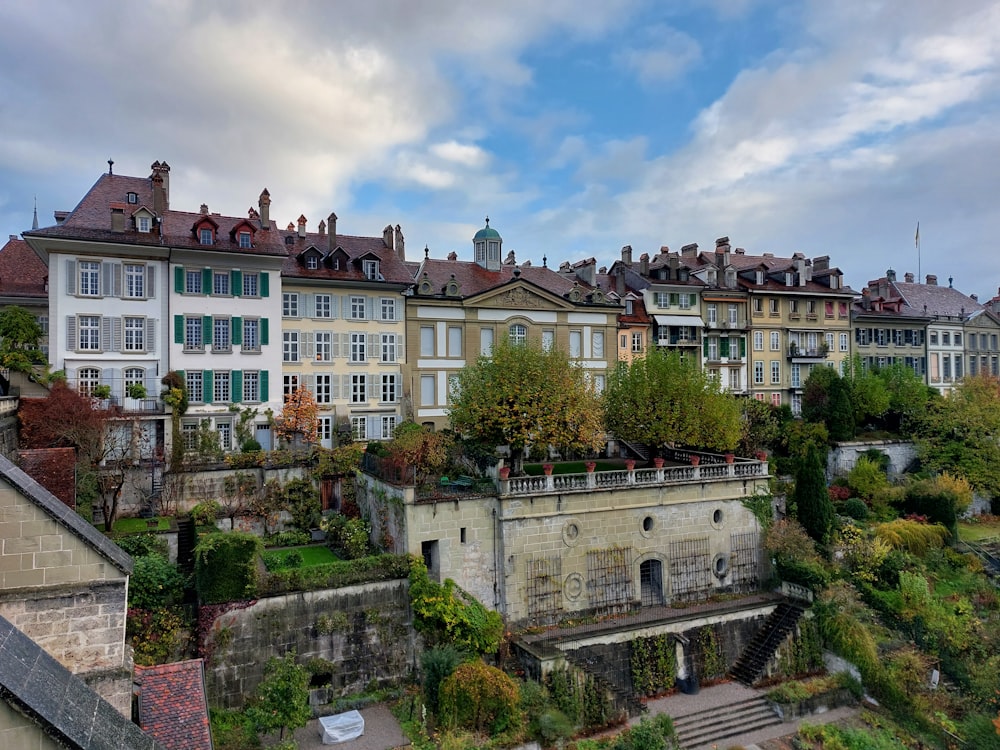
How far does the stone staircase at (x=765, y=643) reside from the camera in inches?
928

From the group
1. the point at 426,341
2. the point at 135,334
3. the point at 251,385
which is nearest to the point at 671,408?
the point at 426,341

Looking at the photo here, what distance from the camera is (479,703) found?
60.5 feet

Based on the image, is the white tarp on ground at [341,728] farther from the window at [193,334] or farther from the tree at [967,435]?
the tree at [967,435]

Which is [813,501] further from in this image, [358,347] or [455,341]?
[358,347]

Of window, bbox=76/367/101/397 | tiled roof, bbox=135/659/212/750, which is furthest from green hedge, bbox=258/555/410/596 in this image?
window, bbox=76/367/101/397

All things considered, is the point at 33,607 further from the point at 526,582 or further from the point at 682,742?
the point at 682,742

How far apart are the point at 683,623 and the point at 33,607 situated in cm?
1941

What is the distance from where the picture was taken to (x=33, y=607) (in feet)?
35.6

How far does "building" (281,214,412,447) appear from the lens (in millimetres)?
34281

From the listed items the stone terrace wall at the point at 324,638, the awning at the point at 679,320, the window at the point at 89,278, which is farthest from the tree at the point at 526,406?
the awning at the point at 679,320

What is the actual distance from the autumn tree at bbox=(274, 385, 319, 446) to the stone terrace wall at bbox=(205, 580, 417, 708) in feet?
43.4

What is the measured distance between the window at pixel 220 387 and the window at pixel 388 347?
814cm

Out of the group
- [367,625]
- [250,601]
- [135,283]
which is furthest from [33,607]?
[135,283]

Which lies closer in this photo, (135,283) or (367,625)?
(367,625)
